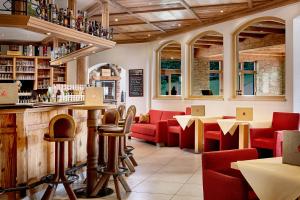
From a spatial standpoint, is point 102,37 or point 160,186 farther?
point 102,37

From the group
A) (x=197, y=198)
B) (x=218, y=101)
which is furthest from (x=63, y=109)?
(x=218, y=101)

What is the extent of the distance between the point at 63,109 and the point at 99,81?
41.7 ft

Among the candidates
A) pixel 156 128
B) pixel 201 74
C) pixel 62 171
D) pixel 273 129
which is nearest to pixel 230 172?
pixel 62 171

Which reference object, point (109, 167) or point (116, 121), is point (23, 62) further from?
point (109, 167)

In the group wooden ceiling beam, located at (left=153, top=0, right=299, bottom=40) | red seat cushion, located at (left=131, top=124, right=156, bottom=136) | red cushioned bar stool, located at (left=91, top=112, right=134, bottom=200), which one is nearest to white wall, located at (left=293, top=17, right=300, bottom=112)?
wooden ceiling beam, located at (left=153, top=0, right=299, bottom=40)

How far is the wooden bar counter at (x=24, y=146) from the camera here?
4145 millimetres

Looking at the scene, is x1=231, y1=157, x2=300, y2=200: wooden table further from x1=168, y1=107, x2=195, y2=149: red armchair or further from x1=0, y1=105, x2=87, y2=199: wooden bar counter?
x1=168, y1=107, x2=195, y2=149: red armchair

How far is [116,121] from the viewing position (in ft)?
17.8

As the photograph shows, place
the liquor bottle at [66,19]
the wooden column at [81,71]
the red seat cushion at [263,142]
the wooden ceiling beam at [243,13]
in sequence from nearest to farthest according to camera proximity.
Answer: the liquor bottle at [66,19] < the red seat cushion at [263,142] < the wooden ceiling beam at [243,13] < the wooden column at [81,71]

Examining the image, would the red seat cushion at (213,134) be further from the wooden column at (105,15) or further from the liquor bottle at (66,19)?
the liquor bottle at (66,19)

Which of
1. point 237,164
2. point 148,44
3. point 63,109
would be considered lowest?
point 237,164

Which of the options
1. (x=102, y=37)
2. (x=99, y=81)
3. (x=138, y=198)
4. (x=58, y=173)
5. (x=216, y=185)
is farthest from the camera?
(x=99, y=81)

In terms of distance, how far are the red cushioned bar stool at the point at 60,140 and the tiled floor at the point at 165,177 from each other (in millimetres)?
415

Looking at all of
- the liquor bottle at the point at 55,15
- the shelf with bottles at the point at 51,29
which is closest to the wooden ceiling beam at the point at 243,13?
the shelf with bottles at the point at 51,29
